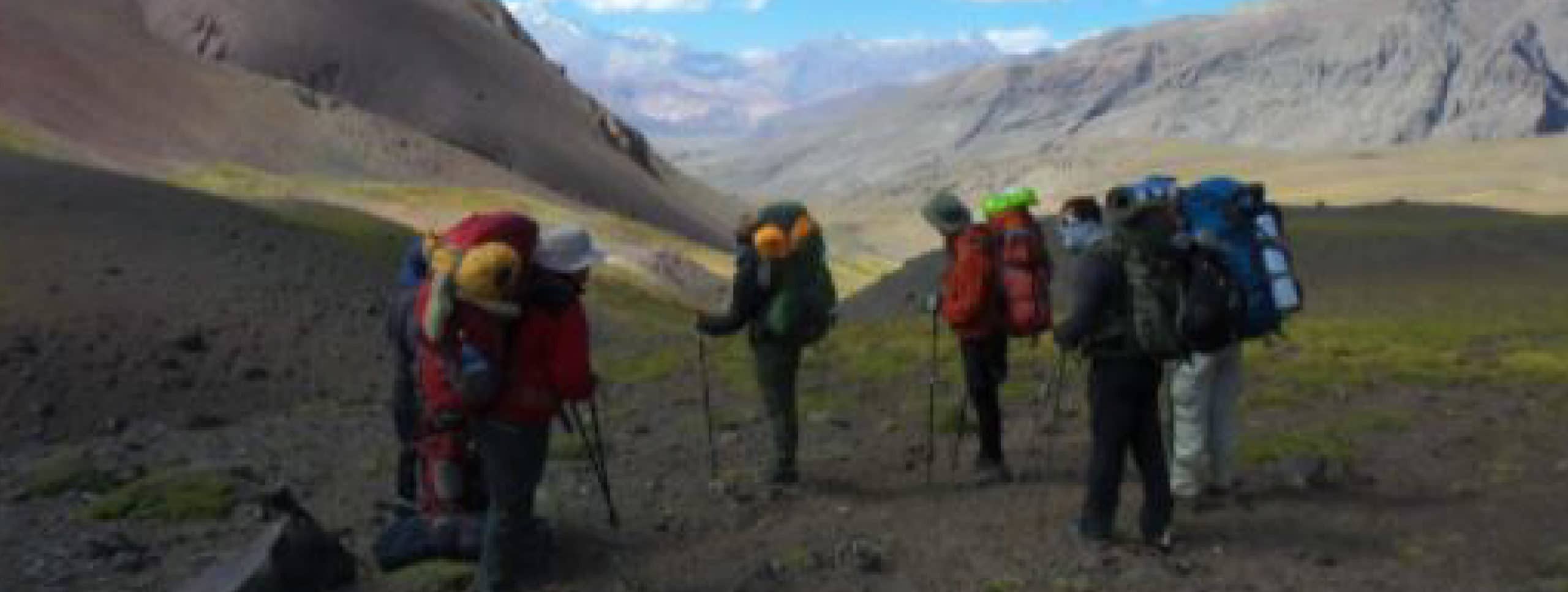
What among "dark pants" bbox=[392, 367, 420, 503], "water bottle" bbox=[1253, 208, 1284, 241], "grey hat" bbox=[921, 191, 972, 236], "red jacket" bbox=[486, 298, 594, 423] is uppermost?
"grey hat" bbox=[921, 191, 972, 236]

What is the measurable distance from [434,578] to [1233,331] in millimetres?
6622

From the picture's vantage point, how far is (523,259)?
12422mm

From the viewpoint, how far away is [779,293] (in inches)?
644

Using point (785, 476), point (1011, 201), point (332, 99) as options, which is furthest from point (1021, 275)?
point (332, 99)

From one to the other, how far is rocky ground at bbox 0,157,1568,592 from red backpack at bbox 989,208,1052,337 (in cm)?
161

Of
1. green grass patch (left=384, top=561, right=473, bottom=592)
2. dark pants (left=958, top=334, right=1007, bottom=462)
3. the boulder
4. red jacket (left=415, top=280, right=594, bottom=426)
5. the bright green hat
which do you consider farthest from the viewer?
dark pants (left=958, top=334, right=1007, bottom=462)

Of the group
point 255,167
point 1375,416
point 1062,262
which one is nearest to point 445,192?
point 255,167

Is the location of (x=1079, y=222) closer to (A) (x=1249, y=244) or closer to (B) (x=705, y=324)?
(A) (x=1249, y=244)

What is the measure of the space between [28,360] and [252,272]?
24.0 ft

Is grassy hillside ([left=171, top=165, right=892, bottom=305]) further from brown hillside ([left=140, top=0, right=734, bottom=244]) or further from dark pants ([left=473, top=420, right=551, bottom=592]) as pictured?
dark pants ([left=473, top=420, right=551, bottom=592])

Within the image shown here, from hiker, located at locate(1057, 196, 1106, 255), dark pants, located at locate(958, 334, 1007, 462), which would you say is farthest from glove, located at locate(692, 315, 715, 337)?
hiker, located at locate(1057, 196, 1106, 255)

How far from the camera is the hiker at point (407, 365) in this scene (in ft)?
48.1

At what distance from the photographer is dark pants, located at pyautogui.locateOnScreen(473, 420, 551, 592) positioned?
12.5m

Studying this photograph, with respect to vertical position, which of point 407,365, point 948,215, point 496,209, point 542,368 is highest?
point 496,209
